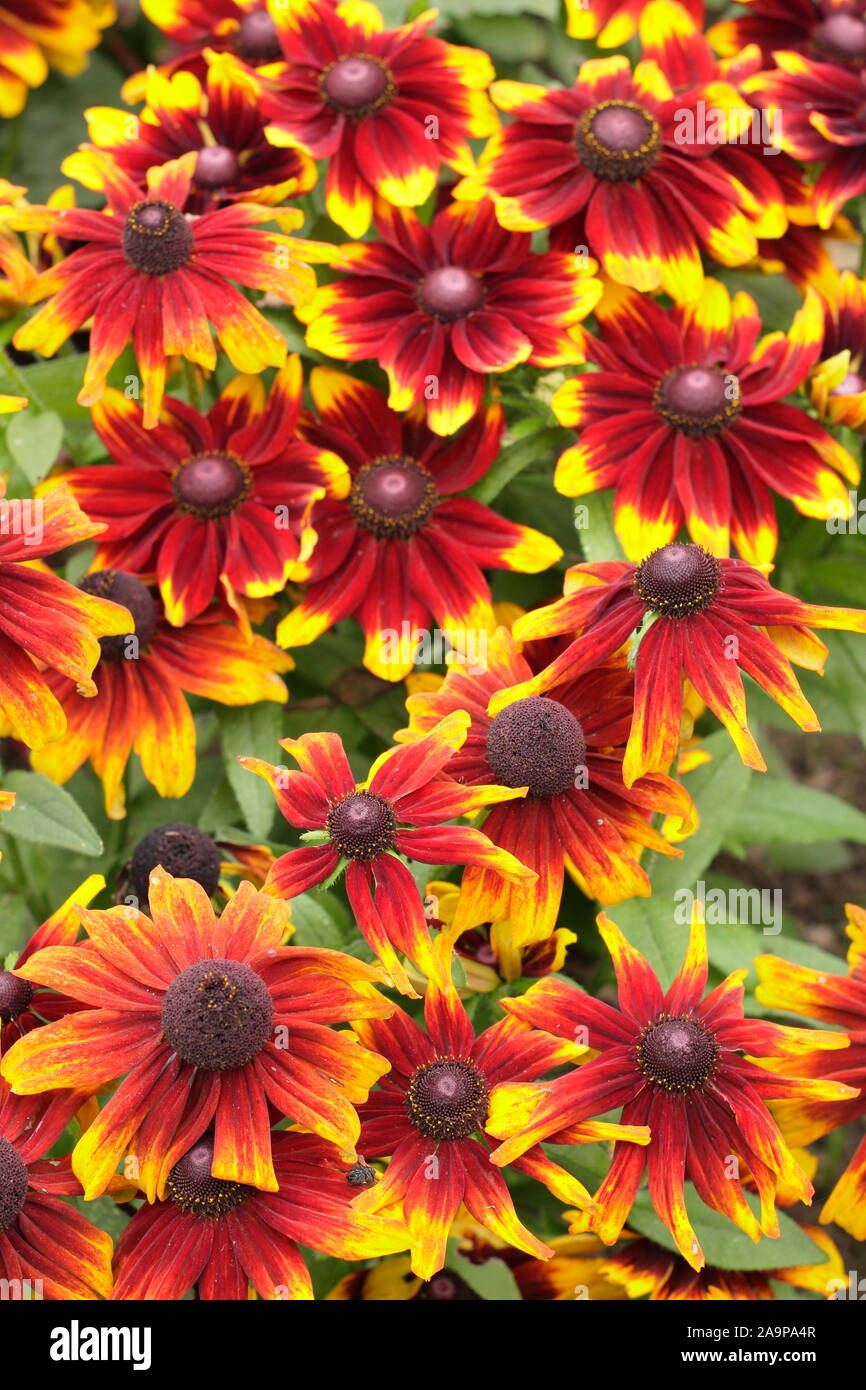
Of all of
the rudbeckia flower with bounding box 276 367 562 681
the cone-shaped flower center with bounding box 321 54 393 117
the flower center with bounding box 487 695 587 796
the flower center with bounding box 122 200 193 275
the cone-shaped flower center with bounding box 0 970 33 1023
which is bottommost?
the cone-shaped flower center with bounding box 0 970 33 1023

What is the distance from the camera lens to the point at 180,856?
122 cm

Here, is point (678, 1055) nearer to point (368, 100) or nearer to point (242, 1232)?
point (242, 1232)

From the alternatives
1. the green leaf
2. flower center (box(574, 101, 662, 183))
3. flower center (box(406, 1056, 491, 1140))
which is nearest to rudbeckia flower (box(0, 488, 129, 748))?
the green leaf

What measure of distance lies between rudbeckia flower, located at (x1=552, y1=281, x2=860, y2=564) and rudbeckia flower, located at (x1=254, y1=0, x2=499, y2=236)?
0.25m

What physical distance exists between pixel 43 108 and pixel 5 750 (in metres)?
1.04

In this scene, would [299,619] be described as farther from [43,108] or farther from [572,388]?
[43,108]

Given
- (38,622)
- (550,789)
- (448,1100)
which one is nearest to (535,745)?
(550,789)

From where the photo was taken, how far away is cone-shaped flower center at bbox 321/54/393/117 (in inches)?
57.0

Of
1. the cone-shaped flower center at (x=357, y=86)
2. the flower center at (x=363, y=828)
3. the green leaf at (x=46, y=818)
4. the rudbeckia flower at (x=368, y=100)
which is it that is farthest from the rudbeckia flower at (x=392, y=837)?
the cone-shaped flower center at (x=357, y=86)

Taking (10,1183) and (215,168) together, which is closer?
(10,1183)

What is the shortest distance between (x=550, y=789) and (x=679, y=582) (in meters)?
0.18

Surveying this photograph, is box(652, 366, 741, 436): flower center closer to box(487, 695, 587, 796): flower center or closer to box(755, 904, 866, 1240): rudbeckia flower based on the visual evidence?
box(487, 695, 587, 796): flower center

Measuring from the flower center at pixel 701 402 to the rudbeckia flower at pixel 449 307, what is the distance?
0.10m

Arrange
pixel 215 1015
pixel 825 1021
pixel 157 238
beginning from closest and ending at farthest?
pixel 215 1015 → pixel 825 1021 → pixel 157 238
